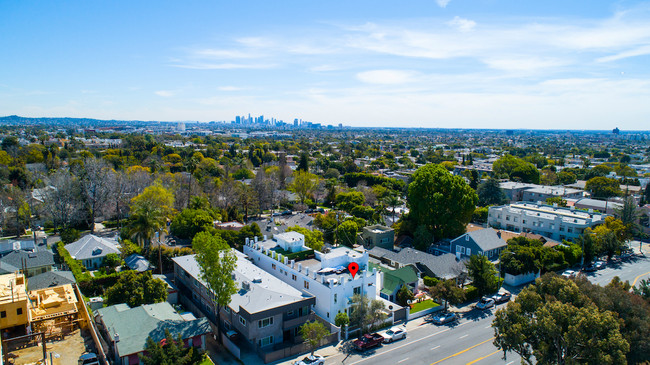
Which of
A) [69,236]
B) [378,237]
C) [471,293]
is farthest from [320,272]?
[69,236]

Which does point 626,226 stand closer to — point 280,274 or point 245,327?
point 280,274

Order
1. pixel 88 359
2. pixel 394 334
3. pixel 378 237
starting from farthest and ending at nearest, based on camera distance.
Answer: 1. pixel 378 237
2. pixel 394 334
3. pixel 88 359

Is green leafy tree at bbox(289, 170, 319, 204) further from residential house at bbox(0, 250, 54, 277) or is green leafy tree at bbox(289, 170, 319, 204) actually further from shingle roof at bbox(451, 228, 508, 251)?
residential house at bbox(0, 250, 54, 277)

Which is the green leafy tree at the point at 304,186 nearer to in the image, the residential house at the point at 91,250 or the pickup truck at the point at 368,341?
the residential house at the point at 91,250

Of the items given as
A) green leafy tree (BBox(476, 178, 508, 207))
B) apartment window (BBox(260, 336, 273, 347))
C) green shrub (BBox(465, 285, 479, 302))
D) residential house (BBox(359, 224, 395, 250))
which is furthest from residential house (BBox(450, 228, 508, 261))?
green leafy tree (BBox(476, 178, 508, 207))

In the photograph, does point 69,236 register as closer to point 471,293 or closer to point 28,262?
point 28,262

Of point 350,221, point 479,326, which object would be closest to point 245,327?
point 479,326

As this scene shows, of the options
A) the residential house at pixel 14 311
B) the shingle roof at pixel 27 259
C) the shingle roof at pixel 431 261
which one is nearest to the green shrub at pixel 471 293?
the shingle roof at pixel 431 261
